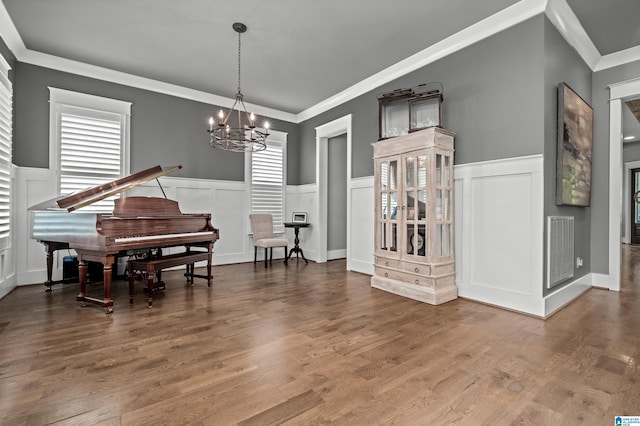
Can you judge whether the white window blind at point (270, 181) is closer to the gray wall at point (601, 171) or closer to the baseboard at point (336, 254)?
the baseboard at point (336, 254)

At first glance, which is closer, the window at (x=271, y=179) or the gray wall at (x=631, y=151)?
the window at (x=271, y=179)

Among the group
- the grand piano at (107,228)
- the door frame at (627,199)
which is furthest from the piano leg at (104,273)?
the door frame at (627,199)

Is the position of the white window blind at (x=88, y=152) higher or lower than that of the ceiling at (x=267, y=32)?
lower

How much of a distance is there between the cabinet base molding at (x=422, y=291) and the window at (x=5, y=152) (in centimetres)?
431

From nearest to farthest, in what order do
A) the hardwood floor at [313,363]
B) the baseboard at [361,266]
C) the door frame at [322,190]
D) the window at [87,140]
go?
the hardwood floor at [313,363] < the window at [87,140] < the baseboard at [361,266] < the door frame at [322,190]

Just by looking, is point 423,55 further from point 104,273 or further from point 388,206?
point 104,273

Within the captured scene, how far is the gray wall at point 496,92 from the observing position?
298 cm

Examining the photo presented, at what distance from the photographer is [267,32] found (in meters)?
3.52

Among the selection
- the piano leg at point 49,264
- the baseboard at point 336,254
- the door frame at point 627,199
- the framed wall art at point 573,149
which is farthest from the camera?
the door frame at point 627,199

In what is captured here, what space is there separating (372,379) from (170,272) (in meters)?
4.09

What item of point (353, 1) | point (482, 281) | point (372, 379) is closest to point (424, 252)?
point (482, 281)

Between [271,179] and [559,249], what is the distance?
463 centimetres

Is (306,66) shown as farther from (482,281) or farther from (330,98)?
(482,281)

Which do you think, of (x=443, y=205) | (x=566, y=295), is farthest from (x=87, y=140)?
(x=566, y=295)
